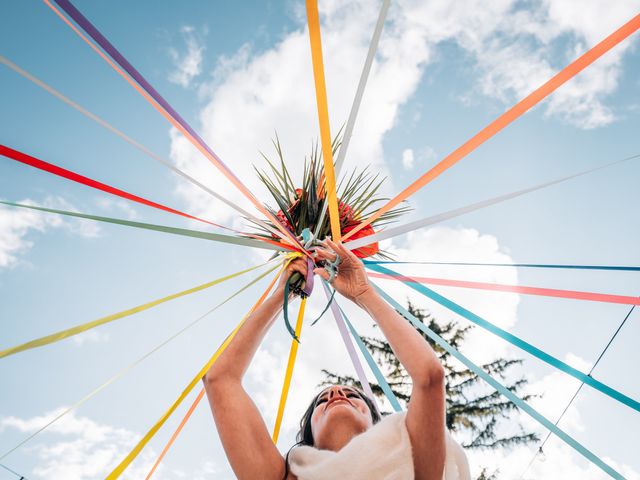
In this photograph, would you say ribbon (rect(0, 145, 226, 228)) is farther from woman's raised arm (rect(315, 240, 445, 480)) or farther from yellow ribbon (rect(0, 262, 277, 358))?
woman's raised arm (rect(315, 240, 445, 480))

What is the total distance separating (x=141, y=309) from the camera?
1.75 metres

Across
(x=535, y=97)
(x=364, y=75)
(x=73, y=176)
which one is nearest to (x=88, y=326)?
(x=73, y=176)

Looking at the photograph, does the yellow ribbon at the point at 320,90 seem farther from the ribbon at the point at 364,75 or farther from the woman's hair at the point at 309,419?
the woman's hair at the point at 309,419

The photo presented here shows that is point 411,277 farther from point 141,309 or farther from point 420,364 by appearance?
point 141,309

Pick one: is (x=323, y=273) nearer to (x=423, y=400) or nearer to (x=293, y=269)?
(x=293, y=269)

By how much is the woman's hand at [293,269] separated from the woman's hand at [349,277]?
0.20 m

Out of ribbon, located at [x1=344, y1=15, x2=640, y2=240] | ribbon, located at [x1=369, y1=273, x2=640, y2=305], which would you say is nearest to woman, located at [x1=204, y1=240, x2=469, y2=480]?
ribbon, located at [x1=344, y1=15, x2=640, y2=240]

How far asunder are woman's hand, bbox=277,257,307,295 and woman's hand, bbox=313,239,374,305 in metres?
0.20

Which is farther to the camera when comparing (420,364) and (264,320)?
(264,320)

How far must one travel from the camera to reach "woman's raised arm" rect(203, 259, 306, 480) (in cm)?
137

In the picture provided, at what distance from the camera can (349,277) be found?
1.66 metres

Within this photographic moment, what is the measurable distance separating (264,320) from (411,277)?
41.1 inches

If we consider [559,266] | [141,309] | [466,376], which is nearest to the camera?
[141,309]

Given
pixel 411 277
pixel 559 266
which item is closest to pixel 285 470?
pixel 411 277
